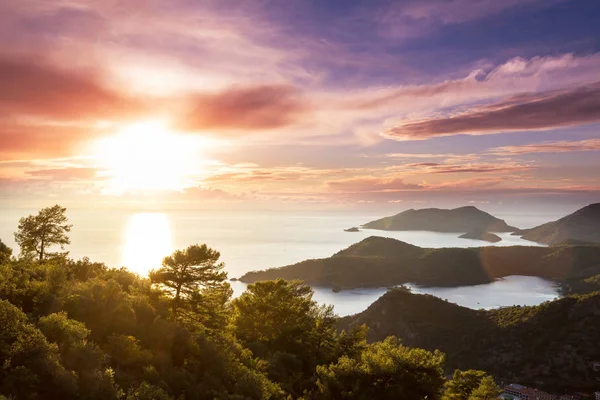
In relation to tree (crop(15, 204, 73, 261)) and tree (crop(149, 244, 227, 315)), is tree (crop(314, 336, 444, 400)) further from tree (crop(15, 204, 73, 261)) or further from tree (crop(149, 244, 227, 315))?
tree (crop(15, 204, 73, 261))

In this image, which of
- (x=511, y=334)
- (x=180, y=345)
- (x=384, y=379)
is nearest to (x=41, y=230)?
(x=180, y=345)

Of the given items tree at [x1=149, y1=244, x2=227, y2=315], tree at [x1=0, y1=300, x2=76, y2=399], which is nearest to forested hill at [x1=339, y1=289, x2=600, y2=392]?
tree at [x1=149, y1=244, x2=227, y2=315]

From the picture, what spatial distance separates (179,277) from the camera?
102 feet

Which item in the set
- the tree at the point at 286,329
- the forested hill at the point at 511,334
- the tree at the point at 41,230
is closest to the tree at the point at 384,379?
the tree at the point at 286,329

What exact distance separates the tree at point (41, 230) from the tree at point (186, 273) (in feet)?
71.3

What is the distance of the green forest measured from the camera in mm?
17094

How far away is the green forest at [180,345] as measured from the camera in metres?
17.1

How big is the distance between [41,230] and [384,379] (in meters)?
43.7

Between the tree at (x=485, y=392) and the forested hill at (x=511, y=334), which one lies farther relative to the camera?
the forested hill at (x=511, y=334)

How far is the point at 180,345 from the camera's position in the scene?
24.7 m

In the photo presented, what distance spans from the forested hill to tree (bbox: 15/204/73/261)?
105 metres

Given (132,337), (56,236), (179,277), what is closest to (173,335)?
(132,337)

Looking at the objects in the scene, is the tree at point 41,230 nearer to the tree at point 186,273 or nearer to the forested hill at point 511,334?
the tree at point 186,273

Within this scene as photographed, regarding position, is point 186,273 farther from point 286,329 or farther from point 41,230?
point 41,230
